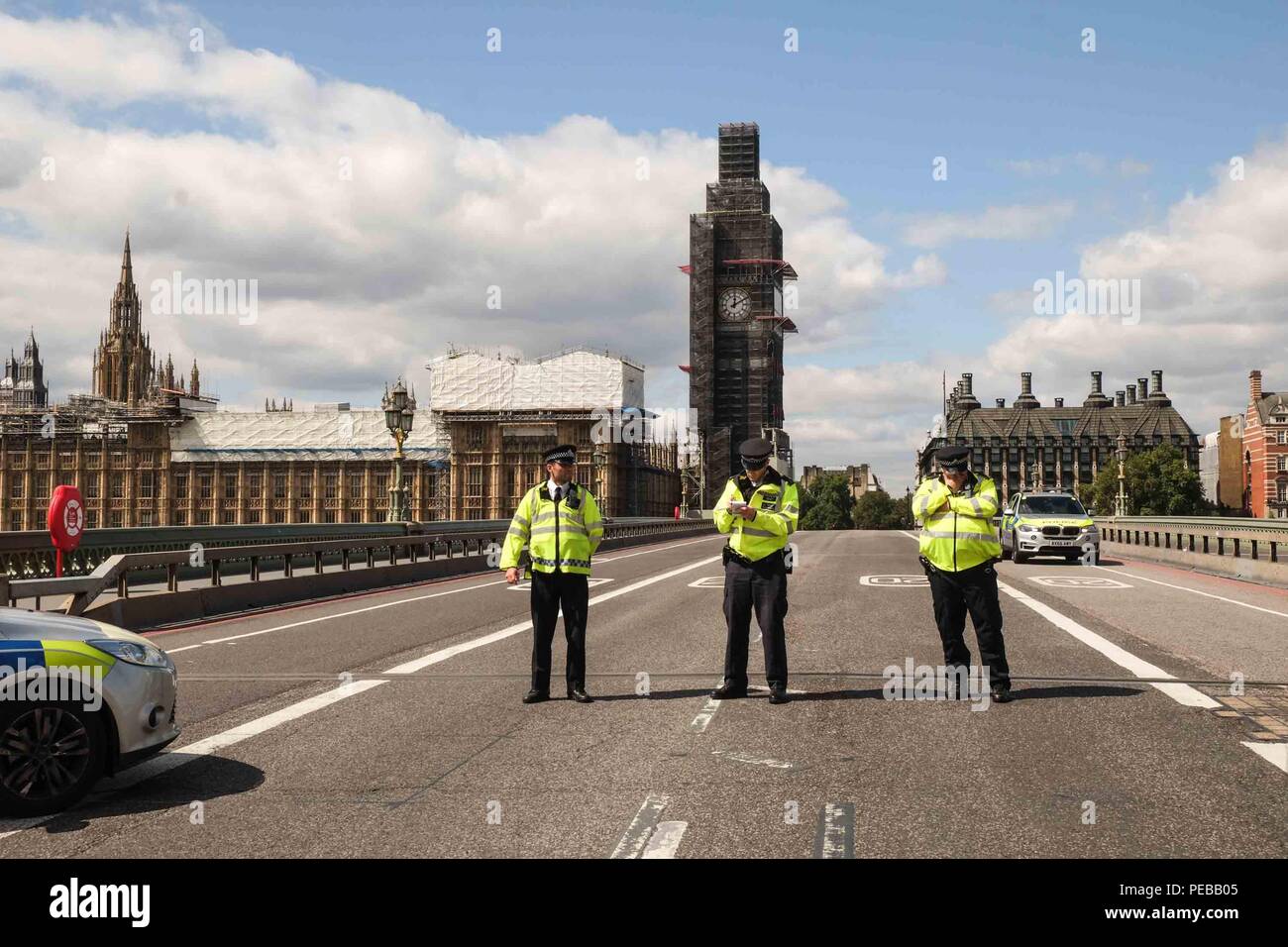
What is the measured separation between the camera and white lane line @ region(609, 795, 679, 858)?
201 inches

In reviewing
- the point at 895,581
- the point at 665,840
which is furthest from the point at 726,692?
the point at 895,581

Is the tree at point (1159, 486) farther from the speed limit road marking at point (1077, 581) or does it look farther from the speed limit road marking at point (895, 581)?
the speed limit road marking at point (895, 581)

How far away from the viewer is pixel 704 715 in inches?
336

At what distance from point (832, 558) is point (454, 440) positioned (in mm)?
104662

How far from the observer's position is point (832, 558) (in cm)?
3509

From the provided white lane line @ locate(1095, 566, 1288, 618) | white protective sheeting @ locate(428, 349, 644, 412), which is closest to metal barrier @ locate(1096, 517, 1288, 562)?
white lane line @ locate(1095, 566, 1288, 618)

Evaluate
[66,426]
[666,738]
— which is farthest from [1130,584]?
[66,426]

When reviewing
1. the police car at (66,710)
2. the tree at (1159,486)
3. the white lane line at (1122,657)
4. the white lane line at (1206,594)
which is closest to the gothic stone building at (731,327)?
the tree at (1159,486)

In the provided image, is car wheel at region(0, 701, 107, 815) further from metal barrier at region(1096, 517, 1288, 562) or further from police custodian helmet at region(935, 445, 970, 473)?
metal barrier at region(1096, 517, 1288, 562)

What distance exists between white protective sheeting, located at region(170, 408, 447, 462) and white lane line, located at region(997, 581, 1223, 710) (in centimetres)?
12472

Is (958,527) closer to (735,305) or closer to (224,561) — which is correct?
(224,561)

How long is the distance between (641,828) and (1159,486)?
14575cm

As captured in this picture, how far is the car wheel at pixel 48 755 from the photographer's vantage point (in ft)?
19.4
